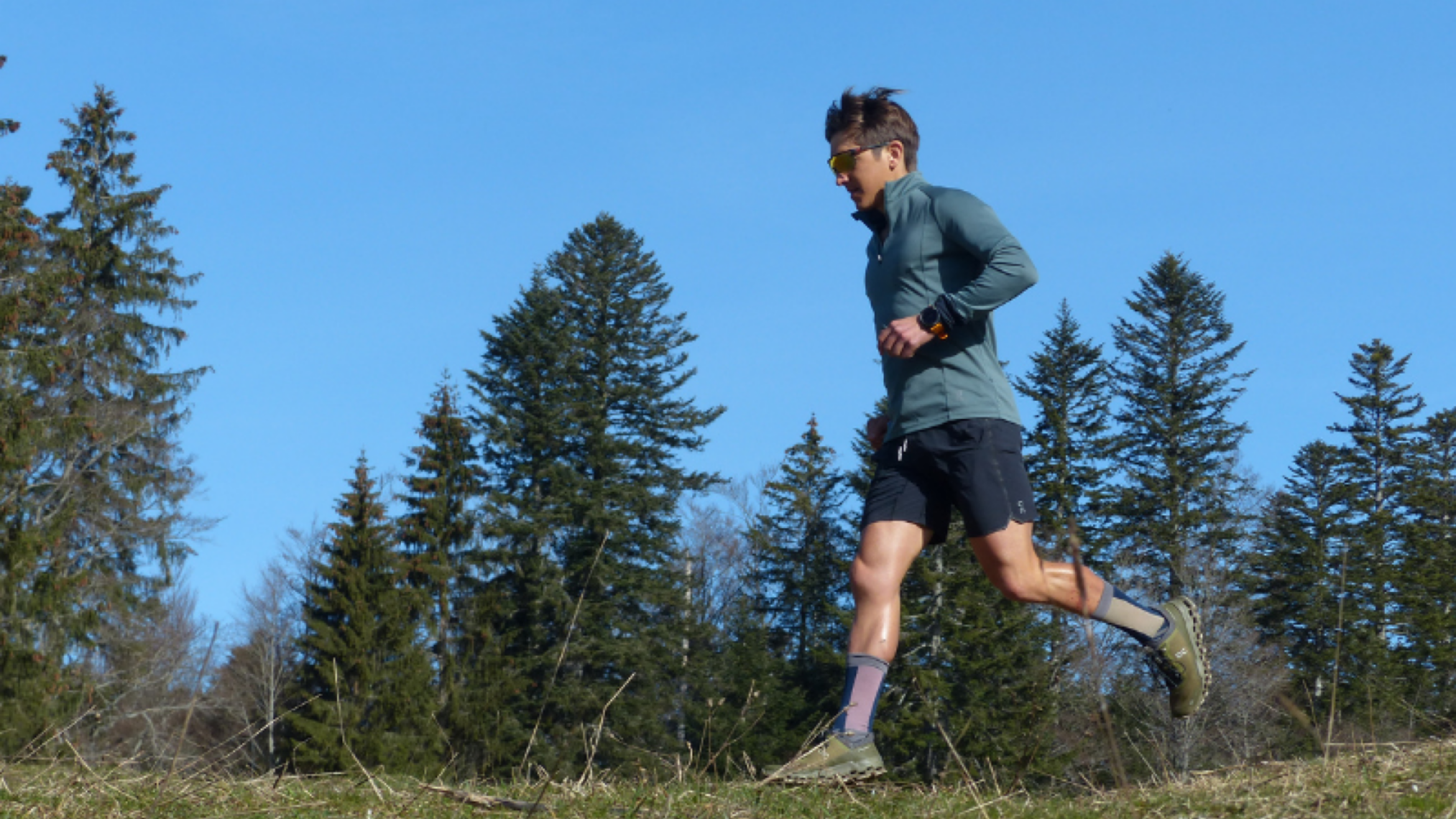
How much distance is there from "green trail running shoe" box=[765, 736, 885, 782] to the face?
175cm

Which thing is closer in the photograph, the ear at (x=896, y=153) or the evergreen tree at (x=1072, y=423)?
the ear at (x=896, y=153)

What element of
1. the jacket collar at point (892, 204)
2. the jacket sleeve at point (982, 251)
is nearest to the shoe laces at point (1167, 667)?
the jacket sleeve at point (982, 251)

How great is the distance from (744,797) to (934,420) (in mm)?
1340

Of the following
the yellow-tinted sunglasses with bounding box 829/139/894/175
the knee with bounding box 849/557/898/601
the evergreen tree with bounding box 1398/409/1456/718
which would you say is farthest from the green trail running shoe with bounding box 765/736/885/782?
the evergreen tree with bounding box 1398/409/1456/718

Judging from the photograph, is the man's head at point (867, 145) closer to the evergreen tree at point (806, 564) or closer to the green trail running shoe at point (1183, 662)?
the green trail running shoe at point (1183, 662)

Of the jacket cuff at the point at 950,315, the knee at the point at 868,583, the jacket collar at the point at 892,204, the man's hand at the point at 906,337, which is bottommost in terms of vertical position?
the knee at the point at 868,583

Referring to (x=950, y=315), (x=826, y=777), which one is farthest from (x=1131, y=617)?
(x=826, y=777)

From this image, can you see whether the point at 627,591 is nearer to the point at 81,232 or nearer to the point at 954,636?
the point at 954,636

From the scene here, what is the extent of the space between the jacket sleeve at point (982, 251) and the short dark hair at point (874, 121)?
0.30 metres

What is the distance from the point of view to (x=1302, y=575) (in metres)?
42.1

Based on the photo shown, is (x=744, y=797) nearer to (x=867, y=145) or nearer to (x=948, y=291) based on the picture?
(x=948, y=291)

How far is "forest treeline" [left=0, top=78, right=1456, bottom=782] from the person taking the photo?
95.2 feet

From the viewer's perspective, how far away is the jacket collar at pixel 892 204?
169 inches

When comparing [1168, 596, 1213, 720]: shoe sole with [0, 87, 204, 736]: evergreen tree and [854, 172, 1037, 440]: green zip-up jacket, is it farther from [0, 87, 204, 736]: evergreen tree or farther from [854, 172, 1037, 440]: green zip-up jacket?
[0, 87, 204, 736]: evergreen tree
